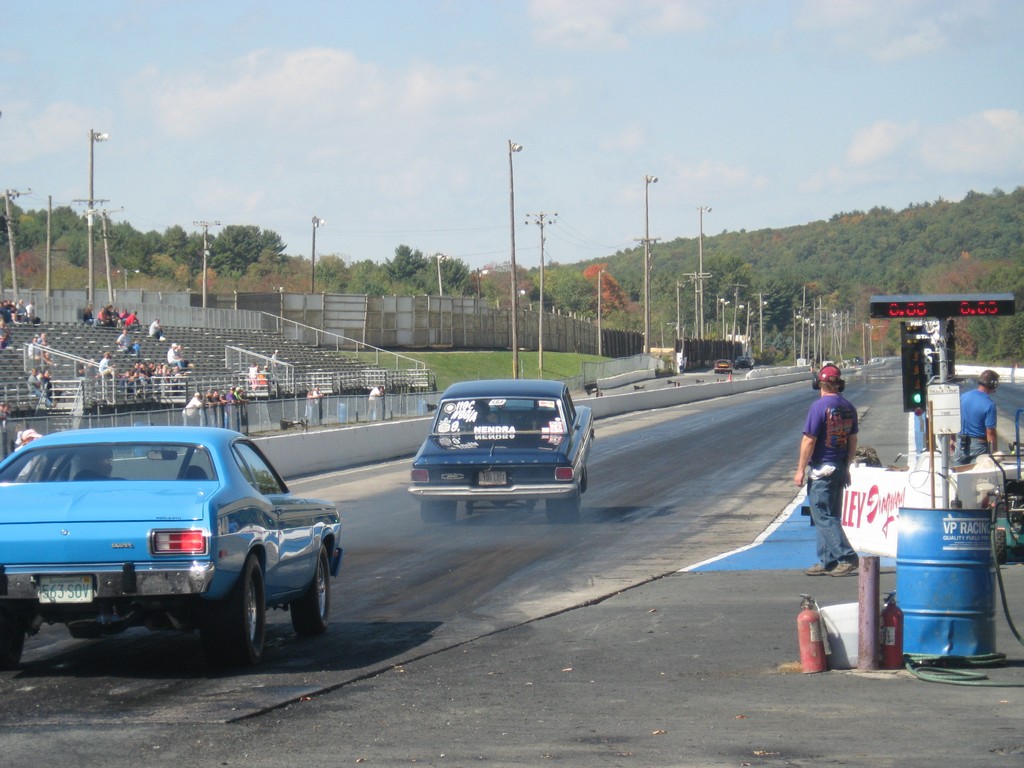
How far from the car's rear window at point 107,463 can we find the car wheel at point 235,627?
78 cm

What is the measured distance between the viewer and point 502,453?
55.7 feet

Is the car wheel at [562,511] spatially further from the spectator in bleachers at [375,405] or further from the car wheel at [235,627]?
the spectator in bleachers at [375,405]

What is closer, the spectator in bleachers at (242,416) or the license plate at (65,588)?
the license plate at (65,588)

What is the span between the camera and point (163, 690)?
7.41 metres

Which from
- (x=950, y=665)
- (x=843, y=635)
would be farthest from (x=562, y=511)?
(x=950, y=665)

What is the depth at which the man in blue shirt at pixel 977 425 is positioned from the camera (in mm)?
16547

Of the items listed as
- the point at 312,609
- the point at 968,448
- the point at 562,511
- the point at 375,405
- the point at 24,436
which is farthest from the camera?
the point at 375,405

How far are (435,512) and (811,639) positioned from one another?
10.1 metres

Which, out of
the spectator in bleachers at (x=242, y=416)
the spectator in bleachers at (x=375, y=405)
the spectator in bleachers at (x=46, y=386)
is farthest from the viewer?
the spectator in bleachers at (x=375, y=405)

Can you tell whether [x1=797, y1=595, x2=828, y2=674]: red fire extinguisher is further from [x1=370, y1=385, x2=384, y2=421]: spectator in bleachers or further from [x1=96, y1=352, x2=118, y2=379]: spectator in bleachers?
[x1=370, y1=385, x2=384, y2=421]: spectator in bleachers

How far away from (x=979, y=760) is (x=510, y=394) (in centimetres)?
1258

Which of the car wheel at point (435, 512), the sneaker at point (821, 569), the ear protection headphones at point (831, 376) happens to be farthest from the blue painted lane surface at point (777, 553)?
the car wheel at point (435, 512)

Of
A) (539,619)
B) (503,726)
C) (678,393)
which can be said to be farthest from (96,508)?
(678,393)

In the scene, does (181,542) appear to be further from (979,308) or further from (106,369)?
(106,369)
